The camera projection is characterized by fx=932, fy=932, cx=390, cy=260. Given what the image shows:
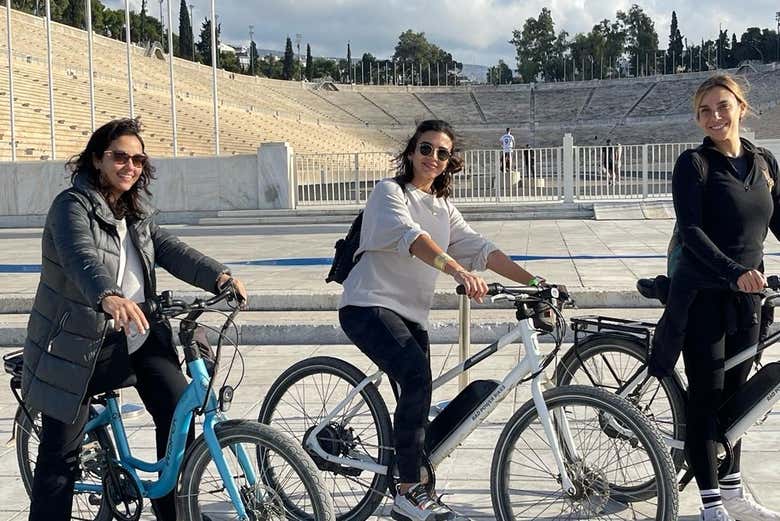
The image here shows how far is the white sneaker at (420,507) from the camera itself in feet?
11.2

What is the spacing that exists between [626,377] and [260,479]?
5.85ft

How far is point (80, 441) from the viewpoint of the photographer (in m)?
3.29

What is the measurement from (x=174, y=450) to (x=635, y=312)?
19.1 feet

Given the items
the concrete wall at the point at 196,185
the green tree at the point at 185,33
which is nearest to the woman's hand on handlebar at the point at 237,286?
the concrete wall at the point at 196,185

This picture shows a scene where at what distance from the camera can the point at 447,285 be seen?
9.28m

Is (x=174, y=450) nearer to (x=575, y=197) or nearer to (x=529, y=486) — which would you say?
(x=529, y=486)

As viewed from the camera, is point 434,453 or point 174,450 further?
point 434,453

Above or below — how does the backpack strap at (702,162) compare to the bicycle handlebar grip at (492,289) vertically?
above

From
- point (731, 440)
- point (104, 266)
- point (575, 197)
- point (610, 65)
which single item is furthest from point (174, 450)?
point (610, 65)

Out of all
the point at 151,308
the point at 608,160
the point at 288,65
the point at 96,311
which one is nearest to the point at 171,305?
the point at 151,308

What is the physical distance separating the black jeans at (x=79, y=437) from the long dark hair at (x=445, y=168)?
3.81 feet

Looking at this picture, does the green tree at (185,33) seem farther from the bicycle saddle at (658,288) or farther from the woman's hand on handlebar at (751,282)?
the woman's hand on handlebar at (751,282)

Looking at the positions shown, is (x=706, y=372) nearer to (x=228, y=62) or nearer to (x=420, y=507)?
(x=420, y=507)

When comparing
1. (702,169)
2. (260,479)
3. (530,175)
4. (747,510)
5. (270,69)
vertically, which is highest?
(270,69)
